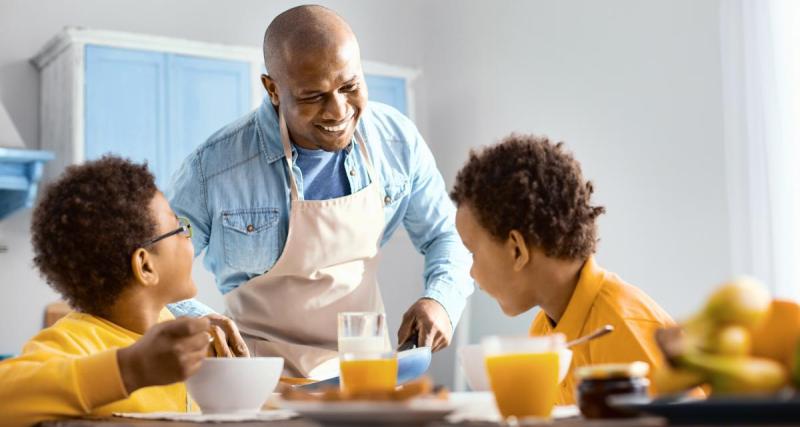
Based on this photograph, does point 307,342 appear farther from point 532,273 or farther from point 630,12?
point 630,12

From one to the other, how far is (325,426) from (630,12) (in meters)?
4.02

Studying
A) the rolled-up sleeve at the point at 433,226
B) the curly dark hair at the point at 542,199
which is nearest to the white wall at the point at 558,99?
the rolled-up sleeve at the point at 433,226

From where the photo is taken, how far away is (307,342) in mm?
2320

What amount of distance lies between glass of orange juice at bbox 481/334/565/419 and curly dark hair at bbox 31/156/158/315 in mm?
778

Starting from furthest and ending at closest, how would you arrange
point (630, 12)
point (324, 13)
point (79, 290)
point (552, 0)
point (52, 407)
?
point (552, 0), point (630, 12), point (324, 13), point (79, 290), point (52, 407)

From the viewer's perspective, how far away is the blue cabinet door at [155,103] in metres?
4.47

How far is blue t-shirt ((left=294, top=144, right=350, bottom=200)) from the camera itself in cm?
233

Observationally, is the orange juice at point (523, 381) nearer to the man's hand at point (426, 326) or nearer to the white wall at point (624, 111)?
the man's hand at point (426, 326)

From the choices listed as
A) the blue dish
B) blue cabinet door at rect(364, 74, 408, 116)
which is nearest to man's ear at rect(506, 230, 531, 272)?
the blue dish

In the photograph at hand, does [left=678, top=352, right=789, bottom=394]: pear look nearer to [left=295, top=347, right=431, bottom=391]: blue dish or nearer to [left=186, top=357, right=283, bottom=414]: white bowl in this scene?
[left=186, top=357, right=283, bottom=414]: white bowl

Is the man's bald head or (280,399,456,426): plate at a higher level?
the man's bald head

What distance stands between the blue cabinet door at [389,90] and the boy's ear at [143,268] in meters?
3.73

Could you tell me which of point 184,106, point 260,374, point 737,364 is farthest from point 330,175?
point 184,106

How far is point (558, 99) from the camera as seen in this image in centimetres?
502
